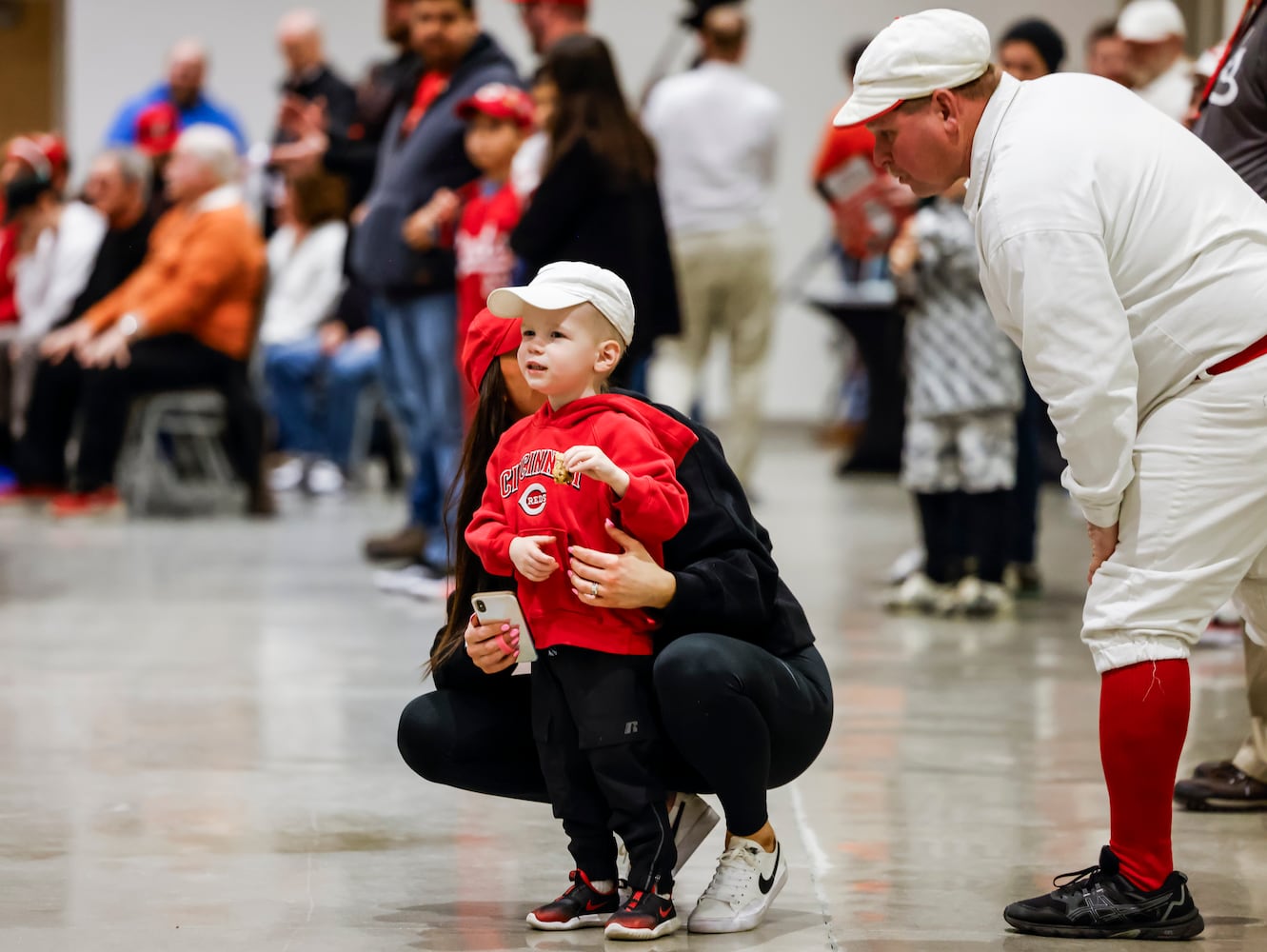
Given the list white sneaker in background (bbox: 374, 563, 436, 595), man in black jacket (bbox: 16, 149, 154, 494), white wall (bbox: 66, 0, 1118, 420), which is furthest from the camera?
white wall (bbox: 66, 0, 1118, 420)

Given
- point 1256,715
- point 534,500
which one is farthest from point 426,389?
point 534,500

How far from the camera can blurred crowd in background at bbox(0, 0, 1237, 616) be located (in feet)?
16.3

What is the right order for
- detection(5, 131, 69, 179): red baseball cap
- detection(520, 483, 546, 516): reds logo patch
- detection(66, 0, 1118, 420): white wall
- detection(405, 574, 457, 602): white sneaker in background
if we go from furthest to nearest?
detection(66, 0, 1118, 420): white wall
detection(5, 131, 69, 179): red baseball cap
detection(405, 574, 457, 602): white sneaker in background
detection(520, 483, 546, 516): reds logo patch

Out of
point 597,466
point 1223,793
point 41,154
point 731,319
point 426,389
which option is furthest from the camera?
point 41,154

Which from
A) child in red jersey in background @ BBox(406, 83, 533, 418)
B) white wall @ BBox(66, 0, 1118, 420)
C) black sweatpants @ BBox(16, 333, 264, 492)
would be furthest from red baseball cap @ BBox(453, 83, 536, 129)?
white wall @ BBox(66, 0, 1118, 420)

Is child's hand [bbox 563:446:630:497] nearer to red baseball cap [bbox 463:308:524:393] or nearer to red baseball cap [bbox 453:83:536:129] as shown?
→ red baseball cap [bbox 463:308:524:393]

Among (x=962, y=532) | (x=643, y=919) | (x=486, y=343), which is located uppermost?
(x=486, y=343)

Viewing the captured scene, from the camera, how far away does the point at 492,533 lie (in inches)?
93.0

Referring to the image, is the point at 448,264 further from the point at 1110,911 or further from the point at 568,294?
the point at 1110,911

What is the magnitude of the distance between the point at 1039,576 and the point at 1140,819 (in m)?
3.30

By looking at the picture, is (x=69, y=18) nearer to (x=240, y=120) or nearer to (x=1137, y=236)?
(x=240, y=120)

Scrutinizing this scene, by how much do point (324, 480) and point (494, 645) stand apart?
6205 mm

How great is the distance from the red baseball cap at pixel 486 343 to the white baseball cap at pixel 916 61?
59 centimetres

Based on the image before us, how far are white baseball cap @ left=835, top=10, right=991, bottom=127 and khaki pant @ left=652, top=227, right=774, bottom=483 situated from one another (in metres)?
4.36
